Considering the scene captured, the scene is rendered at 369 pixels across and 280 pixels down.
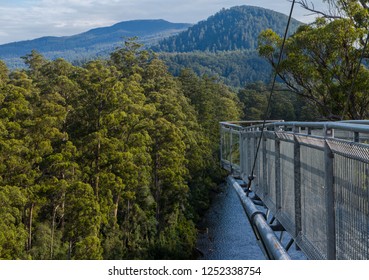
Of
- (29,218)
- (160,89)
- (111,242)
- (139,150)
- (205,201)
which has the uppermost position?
(160,89)

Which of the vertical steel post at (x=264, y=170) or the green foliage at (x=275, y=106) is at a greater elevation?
the vertical steel post at (x=264, y=170)

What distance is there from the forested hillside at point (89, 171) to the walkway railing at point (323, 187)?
9645 mm

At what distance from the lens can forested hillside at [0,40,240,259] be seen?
16.6 meters

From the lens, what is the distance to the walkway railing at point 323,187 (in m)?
3.03

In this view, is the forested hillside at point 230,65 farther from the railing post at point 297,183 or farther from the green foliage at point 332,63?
the railing post at point 297,183

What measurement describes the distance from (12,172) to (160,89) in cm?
1562

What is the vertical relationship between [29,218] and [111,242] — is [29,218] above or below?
above

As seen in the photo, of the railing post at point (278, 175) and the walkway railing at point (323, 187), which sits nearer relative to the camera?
the walkway railing at point (323, 187)

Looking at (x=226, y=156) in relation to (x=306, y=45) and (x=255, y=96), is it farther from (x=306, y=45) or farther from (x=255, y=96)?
(x=255, y=96)

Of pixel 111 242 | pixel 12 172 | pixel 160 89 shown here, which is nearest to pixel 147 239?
pixel 111 242

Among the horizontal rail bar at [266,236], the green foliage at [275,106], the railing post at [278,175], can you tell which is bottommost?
the green foliage at [275,106]

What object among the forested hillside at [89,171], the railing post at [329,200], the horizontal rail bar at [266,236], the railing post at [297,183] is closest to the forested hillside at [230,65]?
the forested hillside at [89,171]

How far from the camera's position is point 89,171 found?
19.9m

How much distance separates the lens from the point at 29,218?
60.8ft
